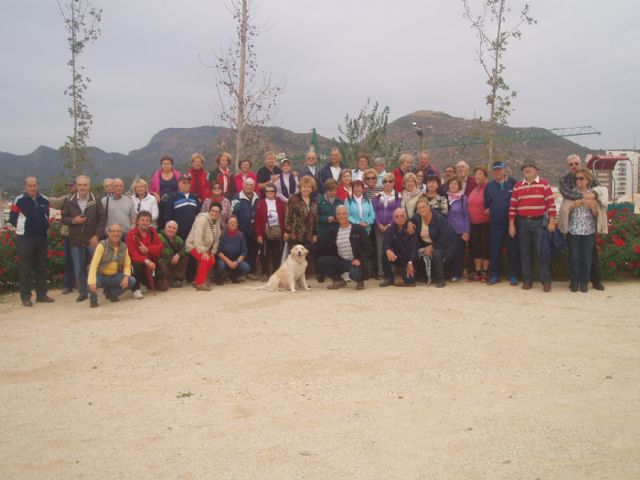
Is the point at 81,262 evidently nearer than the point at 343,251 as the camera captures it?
Yes

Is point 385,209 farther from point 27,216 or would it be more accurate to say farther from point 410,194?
point 27,216

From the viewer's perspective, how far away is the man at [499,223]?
871 centimetres

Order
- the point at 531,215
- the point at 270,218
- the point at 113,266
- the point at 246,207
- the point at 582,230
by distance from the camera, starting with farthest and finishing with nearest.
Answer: the point at 246,207, the point at 270,218, the point at 531,215, the point at 113,266, the point at 582,230

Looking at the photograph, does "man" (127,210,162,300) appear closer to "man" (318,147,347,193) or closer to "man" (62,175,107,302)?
"man" (62,175,107,302)

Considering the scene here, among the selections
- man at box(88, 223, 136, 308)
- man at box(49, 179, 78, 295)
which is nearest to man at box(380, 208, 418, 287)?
man at box(88, 223, 136, 308)

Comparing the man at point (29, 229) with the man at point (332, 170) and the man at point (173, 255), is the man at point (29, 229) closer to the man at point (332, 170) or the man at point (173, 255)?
the man at point (173, 255)

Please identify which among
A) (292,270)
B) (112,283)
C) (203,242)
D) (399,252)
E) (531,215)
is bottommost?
(112,283)

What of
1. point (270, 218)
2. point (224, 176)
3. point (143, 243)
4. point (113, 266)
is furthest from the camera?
point (224, 176)

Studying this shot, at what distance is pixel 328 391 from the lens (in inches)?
176

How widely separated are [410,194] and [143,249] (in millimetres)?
4498

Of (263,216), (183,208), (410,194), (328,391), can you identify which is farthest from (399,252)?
(328,391)

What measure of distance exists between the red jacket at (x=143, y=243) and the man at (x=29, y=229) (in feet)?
Result: 4.37

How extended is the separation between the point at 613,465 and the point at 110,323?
5.84m

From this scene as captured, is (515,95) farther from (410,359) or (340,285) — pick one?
(410,359)
